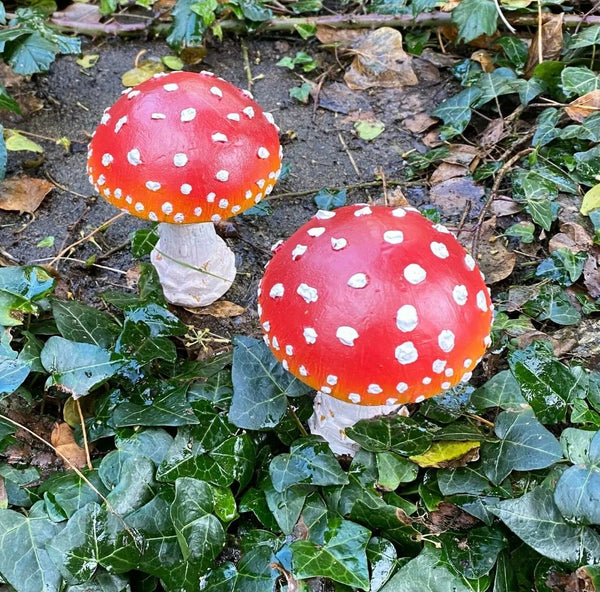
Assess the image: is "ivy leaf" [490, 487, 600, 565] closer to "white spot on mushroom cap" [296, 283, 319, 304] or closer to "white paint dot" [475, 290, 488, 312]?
"white paint dot" [475, 290, 488, 312]

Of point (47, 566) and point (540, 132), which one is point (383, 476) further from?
point (540, 132)

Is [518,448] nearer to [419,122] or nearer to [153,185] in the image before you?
[153,185]

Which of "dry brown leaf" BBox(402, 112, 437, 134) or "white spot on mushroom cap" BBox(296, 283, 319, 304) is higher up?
"white spot on mushroom cap" BBox(296, 283, 319, 304)

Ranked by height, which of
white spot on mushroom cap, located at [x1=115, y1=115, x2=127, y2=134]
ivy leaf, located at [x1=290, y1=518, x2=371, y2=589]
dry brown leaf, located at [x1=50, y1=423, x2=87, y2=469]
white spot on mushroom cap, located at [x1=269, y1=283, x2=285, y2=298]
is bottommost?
dry brown leaf, located at [x1=50, y1=423, x2=87, y2=469]

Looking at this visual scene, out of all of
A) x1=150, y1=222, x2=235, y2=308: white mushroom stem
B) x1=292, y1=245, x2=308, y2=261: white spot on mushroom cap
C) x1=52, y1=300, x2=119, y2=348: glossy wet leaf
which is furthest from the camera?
x1=150, y1=222, x2=235, y2=308: white mushroom stem

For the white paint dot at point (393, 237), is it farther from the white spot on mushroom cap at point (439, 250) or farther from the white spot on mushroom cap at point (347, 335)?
the white spot on mushroom cap at point (347, 335)

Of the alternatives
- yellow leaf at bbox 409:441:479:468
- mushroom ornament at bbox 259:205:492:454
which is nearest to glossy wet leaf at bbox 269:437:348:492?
yellow leaf at bbox 409:441:479:468

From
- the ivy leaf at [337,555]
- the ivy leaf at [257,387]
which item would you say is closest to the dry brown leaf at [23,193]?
the ivy leaf at [257,387]
